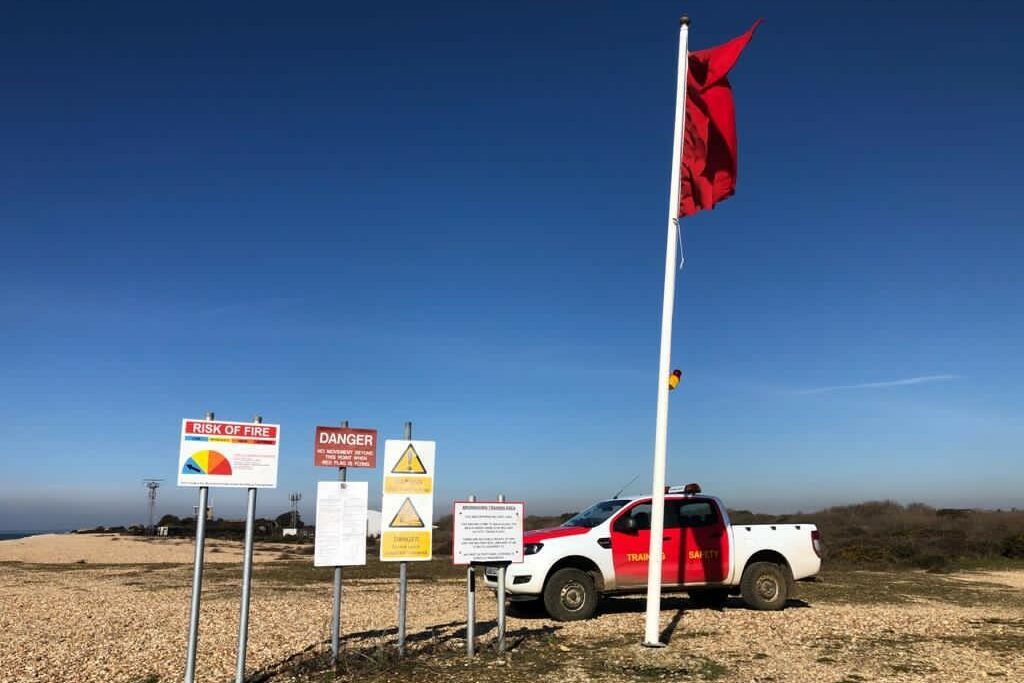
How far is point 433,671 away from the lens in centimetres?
821

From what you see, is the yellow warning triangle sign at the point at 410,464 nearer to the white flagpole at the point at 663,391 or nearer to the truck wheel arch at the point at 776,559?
the white flagpole at the point at 663,391

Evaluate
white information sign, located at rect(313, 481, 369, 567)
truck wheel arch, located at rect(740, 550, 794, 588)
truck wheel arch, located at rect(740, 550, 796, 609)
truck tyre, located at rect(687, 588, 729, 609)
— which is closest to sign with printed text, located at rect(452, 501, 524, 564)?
white information sign, located at rect(313, 481, 369, 567)

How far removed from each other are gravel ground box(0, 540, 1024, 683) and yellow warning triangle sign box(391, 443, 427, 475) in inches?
75.7

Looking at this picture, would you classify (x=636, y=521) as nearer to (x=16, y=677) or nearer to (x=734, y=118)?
(x=734, y=118)

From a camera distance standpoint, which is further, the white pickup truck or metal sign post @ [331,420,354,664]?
the white pickup truck

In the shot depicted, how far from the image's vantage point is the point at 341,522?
8.12 meters

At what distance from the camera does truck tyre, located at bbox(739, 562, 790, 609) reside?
12703mm

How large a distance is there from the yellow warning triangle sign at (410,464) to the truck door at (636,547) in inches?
179

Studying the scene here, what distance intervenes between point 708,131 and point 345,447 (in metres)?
6.06

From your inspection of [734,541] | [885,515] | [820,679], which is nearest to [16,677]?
[820,679]

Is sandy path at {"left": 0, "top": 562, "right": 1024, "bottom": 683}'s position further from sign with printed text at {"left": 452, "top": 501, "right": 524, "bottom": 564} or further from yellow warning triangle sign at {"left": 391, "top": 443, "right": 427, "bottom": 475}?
yellow warning triangle sign at {"left": 391, "top": 443, "right": 427, "bottom": 475}

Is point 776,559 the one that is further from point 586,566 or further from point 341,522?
point 341,522

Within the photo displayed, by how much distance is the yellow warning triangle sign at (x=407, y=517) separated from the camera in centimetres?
852

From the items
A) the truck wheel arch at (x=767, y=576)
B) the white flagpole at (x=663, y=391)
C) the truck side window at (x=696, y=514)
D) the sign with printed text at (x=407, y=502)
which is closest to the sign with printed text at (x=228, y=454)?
the sign with printed text at (x=407, y=502)
